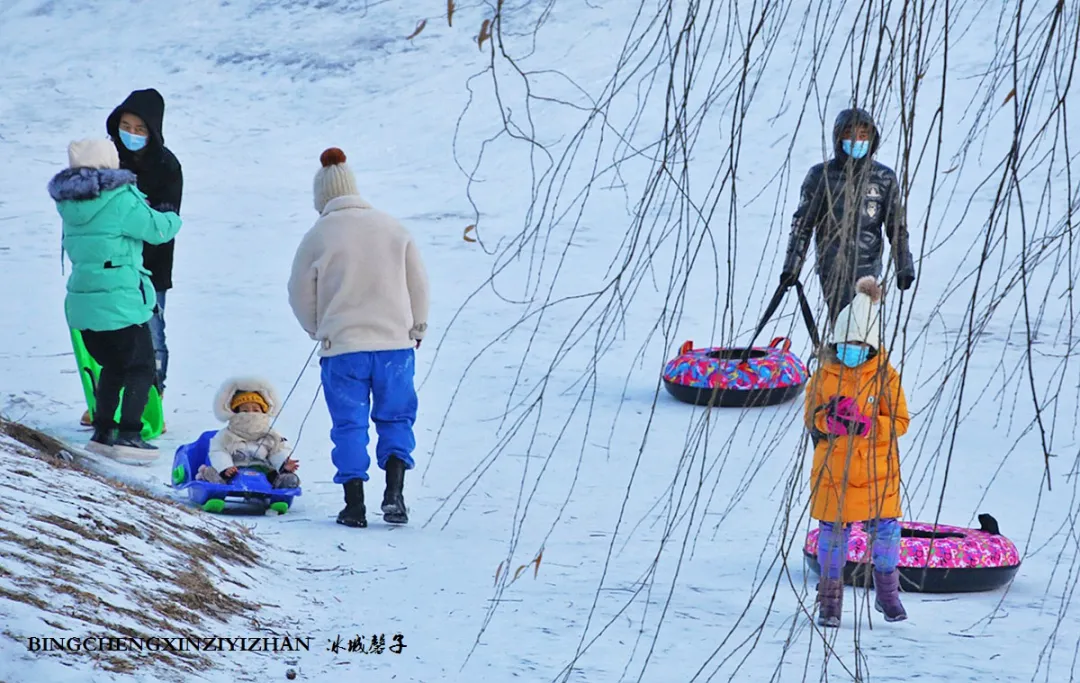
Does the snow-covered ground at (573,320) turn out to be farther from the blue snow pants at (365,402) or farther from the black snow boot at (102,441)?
the blue snow pants at (365,402)

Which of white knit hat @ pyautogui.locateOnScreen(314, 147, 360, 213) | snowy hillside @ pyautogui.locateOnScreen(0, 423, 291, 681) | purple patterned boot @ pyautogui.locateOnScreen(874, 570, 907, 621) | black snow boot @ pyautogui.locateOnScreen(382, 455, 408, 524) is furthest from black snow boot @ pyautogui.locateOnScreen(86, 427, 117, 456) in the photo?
purple patterned boot @ pyautogui.locateOnScreen(874, 570, 907, 621)

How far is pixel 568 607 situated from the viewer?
459 centimetres

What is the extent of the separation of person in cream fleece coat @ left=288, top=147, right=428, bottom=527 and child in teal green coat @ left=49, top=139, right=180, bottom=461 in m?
1.08

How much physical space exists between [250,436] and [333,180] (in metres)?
1.15

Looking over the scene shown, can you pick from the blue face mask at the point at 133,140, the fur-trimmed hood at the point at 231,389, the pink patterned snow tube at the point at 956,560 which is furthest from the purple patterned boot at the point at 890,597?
the blue face mask at the point at 133,140

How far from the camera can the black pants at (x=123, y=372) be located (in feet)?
20.5

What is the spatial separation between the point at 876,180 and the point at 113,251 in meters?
3.28

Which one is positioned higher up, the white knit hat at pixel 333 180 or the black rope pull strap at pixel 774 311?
the white knit hat at pixel 333 180

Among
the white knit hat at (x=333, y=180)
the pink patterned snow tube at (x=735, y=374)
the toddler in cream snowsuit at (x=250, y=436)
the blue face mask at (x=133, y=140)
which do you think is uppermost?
the blue face mask at (x=133, y=140)

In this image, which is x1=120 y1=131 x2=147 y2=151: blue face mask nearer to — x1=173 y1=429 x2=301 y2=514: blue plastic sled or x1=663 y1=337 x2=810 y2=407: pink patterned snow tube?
x1=173 y1=429 x2=301 y2=514: blue plastic sled

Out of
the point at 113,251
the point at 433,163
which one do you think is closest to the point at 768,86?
the point at 433,163

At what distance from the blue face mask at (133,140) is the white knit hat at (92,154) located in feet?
1.54

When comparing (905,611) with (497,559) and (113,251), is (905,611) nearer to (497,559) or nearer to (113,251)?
(497,559)

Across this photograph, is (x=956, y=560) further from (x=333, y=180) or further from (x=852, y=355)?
(x=333, y=180)
